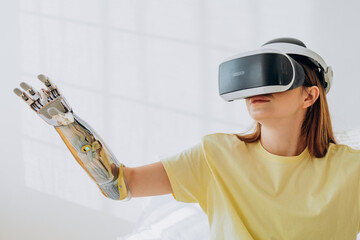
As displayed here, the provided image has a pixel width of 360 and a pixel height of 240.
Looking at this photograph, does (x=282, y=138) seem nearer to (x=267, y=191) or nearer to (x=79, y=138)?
(x=267, y=191)

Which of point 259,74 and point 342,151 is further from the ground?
point 259,74

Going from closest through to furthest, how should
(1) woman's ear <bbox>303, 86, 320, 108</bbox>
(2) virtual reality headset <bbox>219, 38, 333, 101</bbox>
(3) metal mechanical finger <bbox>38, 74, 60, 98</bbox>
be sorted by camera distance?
(3) metal mechanical finger <bbox>38, 74, 60, 98</bbox>, (2) virtual reality headset <bbox>219, 38, 333, 101</bbox>, (1) woman's ear <bbox>303, 86, 320, 108</bbox>

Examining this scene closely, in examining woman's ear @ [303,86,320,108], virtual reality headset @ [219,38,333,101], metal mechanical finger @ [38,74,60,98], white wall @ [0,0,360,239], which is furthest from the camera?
white wall @ [0,0,360,239]

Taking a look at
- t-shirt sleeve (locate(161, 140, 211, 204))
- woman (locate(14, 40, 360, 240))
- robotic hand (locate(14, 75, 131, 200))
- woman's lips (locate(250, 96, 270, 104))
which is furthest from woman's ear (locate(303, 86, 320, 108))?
robotic hand (locate(14, 75, 131, 200))

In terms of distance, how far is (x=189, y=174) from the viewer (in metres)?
1.19

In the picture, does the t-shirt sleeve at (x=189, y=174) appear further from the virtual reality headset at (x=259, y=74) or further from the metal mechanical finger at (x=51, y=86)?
the metal mechanical finger at (x=51, y=86)

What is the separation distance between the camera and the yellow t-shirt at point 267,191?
116 cm

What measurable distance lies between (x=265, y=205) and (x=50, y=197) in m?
1.74

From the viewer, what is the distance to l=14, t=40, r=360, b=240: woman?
1.15 m

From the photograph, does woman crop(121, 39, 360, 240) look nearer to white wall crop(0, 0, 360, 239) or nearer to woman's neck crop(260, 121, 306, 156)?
woman's neck crop(260, 121, 306, 156)

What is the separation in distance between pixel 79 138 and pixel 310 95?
2.09 ft

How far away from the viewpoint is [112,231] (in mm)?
2496

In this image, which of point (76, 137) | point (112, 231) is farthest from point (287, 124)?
point (112, 231)

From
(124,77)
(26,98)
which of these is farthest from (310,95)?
(124,77)
